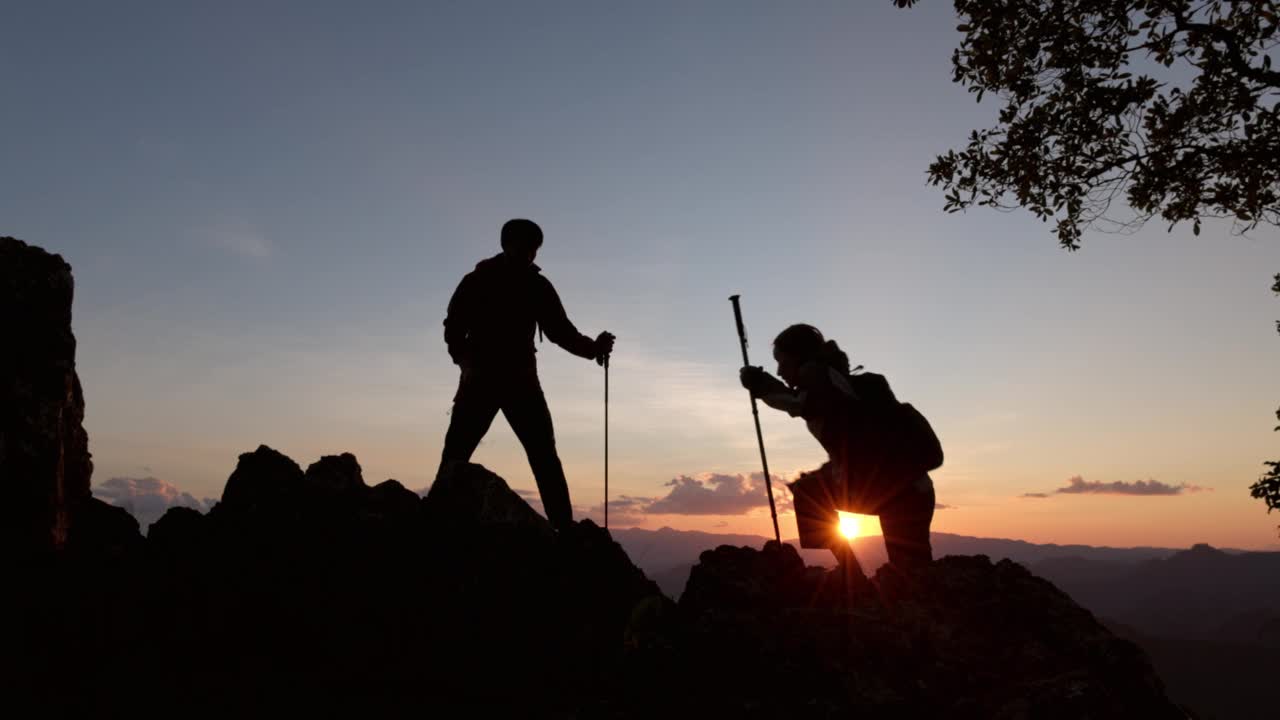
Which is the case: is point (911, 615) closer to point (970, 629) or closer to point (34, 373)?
point (970, 629)

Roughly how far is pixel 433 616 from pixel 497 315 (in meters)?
4.01

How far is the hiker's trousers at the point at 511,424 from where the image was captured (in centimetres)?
938

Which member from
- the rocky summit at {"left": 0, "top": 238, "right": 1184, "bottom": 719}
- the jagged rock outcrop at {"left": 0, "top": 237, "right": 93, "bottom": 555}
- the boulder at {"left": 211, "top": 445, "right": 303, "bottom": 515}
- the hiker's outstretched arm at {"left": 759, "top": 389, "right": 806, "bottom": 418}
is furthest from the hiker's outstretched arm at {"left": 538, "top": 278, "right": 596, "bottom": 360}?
the jagged rock outcrop at {"left": 0, "top": 237, "right": 93, "bottom": 555}

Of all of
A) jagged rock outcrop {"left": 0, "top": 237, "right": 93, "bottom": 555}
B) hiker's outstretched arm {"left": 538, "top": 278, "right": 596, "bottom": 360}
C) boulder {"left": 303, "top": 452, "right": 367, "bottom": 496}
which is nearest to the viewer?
jagged rock outcrop {"left": 0, "top": 237, "right": 93, "bottom": 555}

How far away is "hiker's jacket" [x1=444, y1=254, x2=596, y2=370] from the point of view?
9625 mm

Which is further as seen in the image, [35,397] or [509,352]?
[509,352]

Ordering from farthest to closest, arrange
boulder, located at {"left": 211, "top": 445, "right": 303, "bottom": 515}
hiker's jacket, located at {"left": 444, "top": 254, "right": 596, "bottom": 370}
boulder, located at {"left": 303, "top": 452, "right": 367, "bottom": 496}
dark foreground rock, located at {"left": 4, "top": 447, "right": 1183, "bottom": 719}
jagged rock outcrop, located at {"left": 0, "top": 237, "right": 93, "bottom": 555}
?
hiker's jacket, located at {"left": 444, "top": 254, "right": 596, "bottom": 370}
boulder, located at {"left": 303, "top": 452, "right": 367, "bottom": 496}
boulder, located at {"left": 211, "top": 445, "right": 303, "bottom": 515}
jagged rock outcrop, located at {"left": 0, "top": 237, "right": 93, "bottom": 555}
dark foreground rock, located at {"left": 4, "top": 447, "right": 1183, "bottom": 719}

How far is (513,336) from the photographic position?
9742 mm

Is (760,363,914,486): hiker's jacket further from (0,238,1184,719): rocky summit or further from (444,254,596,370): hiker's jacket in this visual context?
(444,254,596,370): hiker's jacket

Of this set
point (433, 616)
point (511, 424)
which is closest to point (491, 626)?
point (433, 616)

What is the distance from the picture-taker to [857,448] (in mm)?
6457

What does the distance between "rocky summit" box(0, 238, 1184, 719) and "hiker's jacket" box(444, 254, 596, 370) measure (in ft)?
5.71

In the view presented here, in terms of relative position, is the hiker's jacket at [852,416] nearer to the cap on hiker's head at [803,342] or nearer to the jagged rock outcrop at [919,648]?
the cap on hiker's head at [803,342]

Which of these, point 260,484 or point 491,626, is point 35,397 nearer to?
point 260,484
